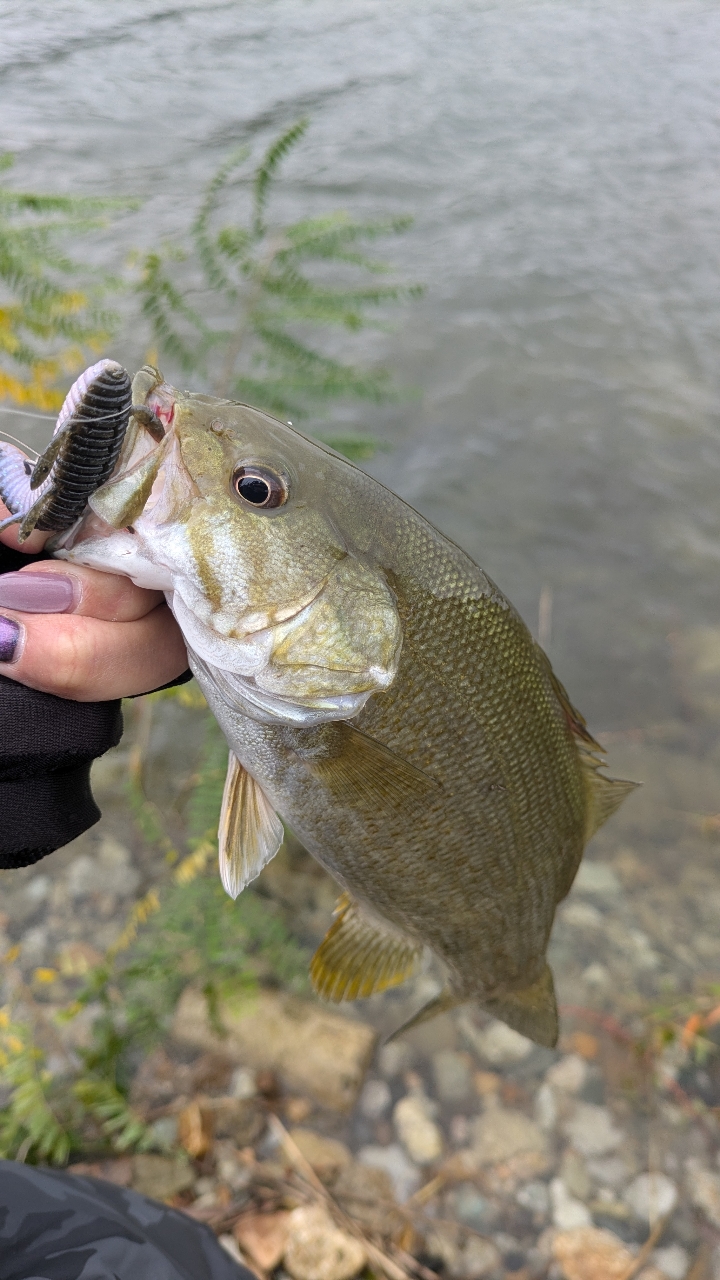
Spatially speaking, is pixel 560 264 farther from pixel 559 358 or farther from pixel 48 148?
pixel 48 148

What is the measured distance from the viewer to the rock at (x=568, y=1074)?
3662mm

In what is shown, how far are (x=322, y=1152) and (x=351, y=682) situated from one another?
2311 mm

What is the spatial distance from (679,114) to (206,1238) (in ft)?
48.7

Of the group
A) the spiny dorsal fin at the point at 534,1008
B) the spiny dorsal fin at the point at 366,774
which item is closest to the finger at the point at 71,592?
the spiny dorsal fin at the point at 366,774

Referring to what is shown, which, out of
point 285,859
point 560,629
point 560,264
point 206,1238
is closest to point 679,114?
point 560,264

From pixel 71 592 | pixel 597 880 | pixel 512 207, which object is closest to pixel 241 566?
pixel 71 592

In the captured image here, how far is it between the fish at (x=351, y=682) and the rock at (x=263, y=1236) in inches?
46.1

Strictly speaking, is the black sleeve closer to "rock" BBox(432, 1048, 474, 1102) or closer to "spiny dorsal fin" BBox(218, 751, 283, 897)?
"spiny dorsal fin" BBox(218, 751, 283, 897)

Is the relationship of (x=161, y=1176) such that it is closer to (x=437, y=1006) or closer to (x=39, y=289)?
(x=437, y=1006)

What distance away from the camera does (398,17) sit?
15.6 meters

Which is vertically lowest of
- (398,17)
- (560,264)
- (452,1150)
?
(452,1150)

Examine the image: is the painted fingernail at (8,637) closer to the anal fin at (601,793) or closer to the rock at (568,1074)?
the anal fin at (601,793)

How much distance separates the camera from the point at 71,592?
178 centimetres

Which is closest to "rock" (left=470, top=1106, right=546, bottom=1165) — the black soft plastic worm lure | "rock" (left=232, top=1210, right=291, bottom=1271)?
"rock" (left=232, top=1210, right=291, bottom=1271)
